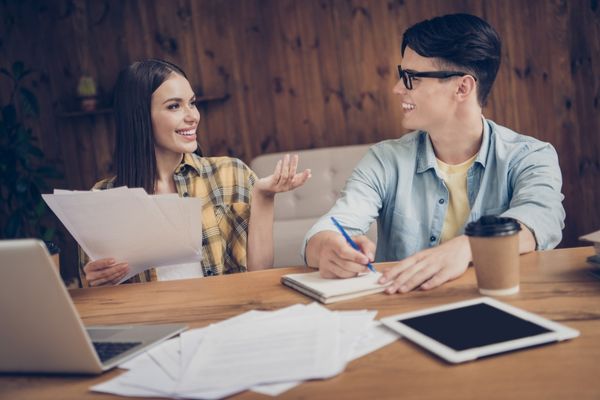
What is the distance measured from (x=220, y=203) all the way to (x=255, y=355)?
3.98 ft

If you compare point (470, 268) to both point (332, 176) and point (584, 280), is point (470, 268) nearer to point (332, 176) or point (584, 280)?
point (584, 280)

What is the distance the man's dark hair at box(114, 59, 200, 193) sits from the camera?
2.04 meters

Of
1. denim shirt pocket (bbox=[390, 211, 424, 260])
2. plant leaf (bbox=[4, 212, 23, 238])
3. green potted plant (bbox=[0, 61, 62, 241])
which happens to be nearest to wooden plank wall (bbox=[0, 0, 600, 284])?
green potted plant (bbox=[0, 61, 62, 241])

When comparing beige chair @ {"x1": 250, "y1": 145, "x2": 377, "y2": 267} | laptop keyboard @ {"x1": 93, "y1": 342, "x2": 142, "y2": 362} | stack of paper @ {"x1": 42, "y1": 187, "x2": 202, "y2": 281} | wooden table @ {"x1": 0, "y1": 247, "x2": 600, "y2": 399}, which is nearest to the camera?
wooden table @ {"x1": 0, "y1": 247, "x2": 600, "y2": 399}

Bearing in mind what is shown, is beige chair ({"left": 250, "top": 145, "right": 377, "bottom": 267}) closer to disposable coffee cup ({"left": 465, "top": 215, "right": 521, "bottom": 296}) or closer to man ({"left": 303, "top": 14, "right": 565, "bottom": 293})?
man ({"left": 303, "top": 14, "right": 565, "bottom": 293})

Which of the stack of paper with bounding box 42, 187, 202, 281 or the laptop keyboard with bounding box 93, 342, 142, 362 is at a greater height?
the stack of paper with bounding box 42, 187, 202, 281

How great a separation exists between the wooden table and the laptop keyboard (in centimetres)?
5

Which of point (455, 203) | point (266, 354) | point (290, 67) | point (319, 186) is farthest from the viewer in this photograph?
Answer: point (290, 67)

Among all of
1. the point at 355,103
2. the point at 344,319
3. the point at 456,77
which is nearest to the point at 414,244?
the point at 456,77

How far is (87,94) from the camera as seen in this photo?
4.25 m

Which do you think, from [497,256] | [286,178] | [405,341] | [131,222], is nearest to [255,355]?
[405,341]

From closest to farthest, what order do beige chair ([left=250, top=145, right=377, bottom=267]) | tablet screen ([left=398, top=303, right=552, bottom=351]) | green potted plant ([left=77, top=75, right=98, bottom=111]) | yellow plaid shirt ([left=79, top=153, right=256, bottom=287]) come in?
tablet screen ([left=398, top=303, right=552, bottom=351]) → yellow plaid shirt ([left=79, top=153, right=256, bottom=287]) → beige chair ([left=250, top=145, right=377, bottom=267]) → green potted plant ([left=77, top=75, right=98, bottom=111])

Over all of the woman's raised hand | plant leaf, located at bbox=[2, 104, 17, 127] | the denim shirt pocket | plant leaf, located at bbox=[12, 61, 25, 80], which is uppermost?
plant leaf, located at bbox=[12, 61, 25, 80]

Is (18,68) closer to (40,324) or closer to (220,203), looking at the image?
(220,203)
